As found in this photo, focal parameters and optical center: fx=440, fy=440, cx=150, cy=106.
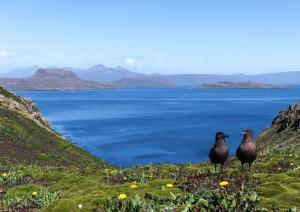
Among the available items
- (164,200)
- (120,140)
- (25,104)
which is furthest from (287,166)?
(120,140)

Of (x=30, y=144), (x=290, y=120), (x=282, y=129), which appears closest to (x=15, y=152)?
(x=30, y=144)

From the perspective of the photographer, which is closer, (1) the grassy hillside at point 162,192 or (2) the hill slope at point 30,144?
(1) the grassy hillside at point 162,192

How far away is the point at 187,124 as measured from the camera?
652ft

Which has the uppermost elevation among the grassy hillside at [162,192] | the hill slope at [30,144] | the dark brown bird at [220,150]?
the dark brown bird at [220,150]

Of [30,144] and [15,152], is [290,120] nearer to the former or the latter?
[30,144]

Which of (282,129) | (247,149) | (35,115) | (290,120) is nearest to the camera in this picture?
(247,149)

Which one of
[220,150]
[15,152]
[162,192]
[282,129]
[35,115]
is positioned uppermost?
[220,150]

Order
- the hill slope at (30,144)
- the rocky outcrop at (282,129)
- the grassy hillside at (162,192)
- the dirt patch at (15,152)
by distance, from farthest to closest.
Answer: the rocky outcrop at (282,129) → the hill slope at (30,144) → the dirt patch at (15,152) → the grassy hillside at (162,192)

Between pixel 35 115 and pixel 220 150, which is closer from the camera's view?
pixel 220 150

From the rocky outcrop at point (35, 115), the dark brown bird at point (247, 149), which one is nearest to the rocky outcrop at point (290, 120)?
the rocky outcrop at point (35, 115)

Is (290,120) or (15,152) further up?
(290,120)

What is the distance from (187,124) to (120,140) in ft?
177

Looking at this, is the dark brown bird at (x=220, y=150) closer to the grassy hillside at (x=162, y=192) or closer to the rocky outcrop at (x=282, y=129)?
the grassy hillside at (x=162, y=192)

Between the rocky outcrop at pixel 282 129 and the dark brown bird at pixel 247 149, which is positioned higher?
the dark brown bird at pixel 247 149
